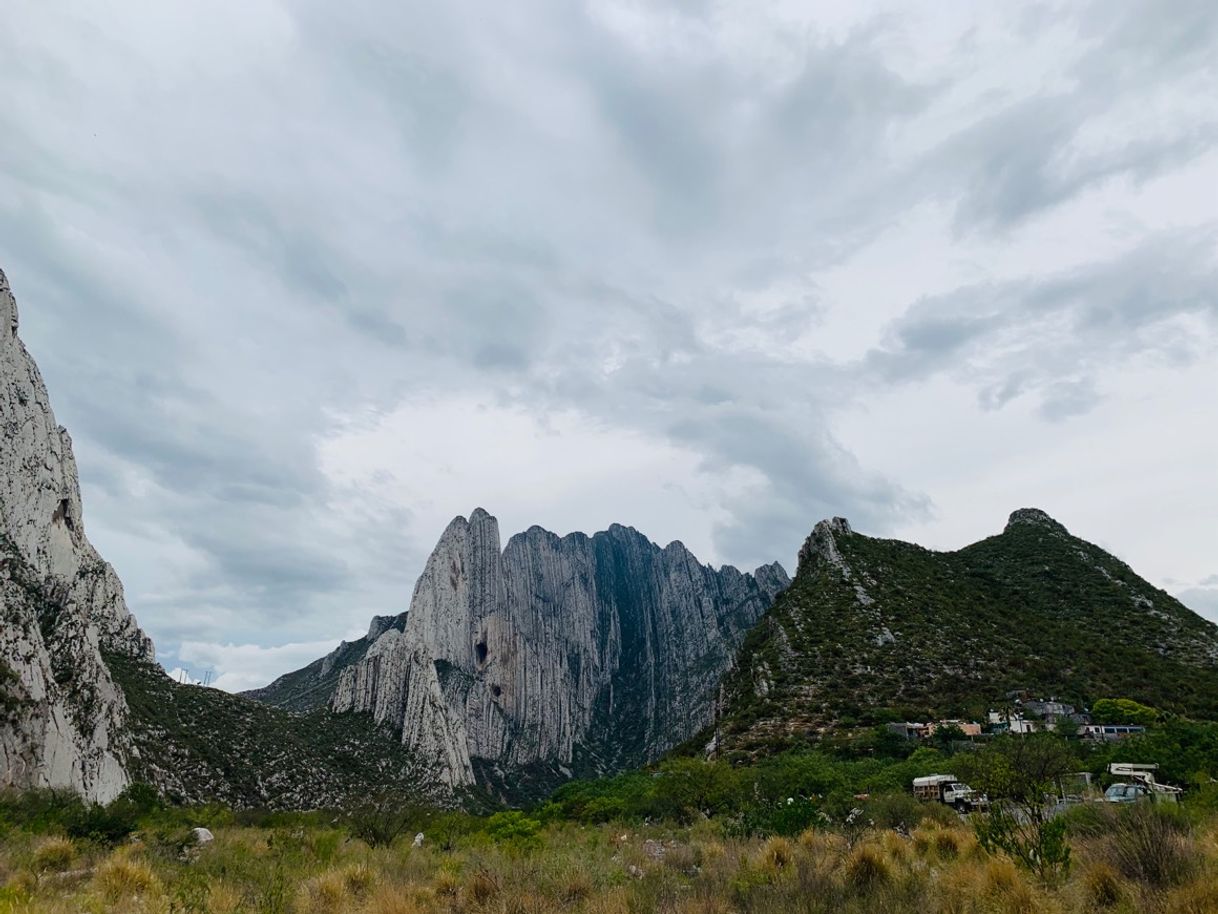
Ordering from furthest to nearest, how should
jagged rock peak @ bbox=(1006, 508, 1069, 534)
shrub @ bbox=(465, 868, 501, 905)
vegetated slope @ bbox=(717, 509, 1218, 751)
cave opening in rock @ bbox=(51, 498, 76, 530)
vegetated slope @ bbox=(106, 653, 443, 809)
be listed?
jagged rock peak @ bbox=(1006, 508, 1069, 534) < cave opening in rock @ bbox=(51, 498, 76, 530) < vegetated slope @ bbox=(106, 653, 443, 809) < vegetated slope @ bbox=(717, 509, 1218, 751) < shrub @ bbox=(465, 868, 501, 905)

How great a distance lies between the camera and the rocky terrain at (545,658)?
130 metres

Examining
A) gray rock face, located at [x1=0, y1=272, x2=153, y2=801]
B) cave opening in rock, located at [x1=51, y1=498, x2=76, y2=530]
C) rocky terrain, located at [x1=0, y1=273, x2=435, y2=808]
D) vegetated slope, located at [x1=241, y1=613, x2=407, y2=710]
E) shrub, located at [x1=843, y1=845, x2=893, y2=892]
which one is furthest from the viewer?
vegetated slope, located at [x1=241, y1=613, x2=407, y2=710]

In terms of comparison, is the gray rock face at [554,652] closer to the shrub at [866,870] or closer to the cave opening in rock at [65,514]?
the cave opening in rock at [65,514]

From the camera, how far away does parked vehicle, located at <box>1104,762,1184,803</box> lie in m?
18.4

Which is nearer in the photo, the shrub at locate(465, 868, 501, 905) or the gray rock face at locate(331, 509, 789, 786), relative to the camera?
the shrub at locate(465, 868, 501, 905)

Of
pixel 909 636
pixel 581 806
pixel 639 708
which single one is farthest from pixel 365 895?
pixel 639 708

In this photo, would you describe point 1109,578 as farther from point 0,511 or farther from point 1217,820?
point 0,511

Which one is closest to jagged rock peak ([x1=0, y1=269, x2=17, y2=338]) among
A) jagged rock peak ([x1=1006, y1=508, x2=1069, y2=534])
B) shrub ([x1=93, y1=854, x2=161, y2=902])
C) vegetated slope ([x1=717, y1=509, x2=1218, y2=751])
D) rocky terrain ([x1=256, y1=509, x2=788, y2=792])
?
shrub ([x1=93, y1=854, x2=161, y2=902])

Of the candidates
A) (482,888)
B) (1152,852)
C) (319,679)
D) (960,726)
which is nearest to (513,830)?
(482,888)

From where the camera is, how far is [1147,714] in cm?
3741

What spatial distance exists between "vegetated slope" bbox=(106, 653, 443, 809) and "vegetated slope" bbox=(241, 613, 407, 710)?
27.0 metres

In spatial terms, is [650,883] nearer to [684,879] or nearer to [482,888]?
[684,879]

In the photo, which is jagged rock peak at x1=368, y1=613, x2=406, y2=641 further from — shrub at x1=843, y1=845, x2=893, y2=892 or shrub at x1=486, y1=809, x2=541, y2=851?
shrub at x1=843, y1=845, x2=893, y2=892

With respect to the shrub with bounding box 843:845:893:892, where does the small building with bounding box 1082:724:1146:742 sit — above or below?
above
